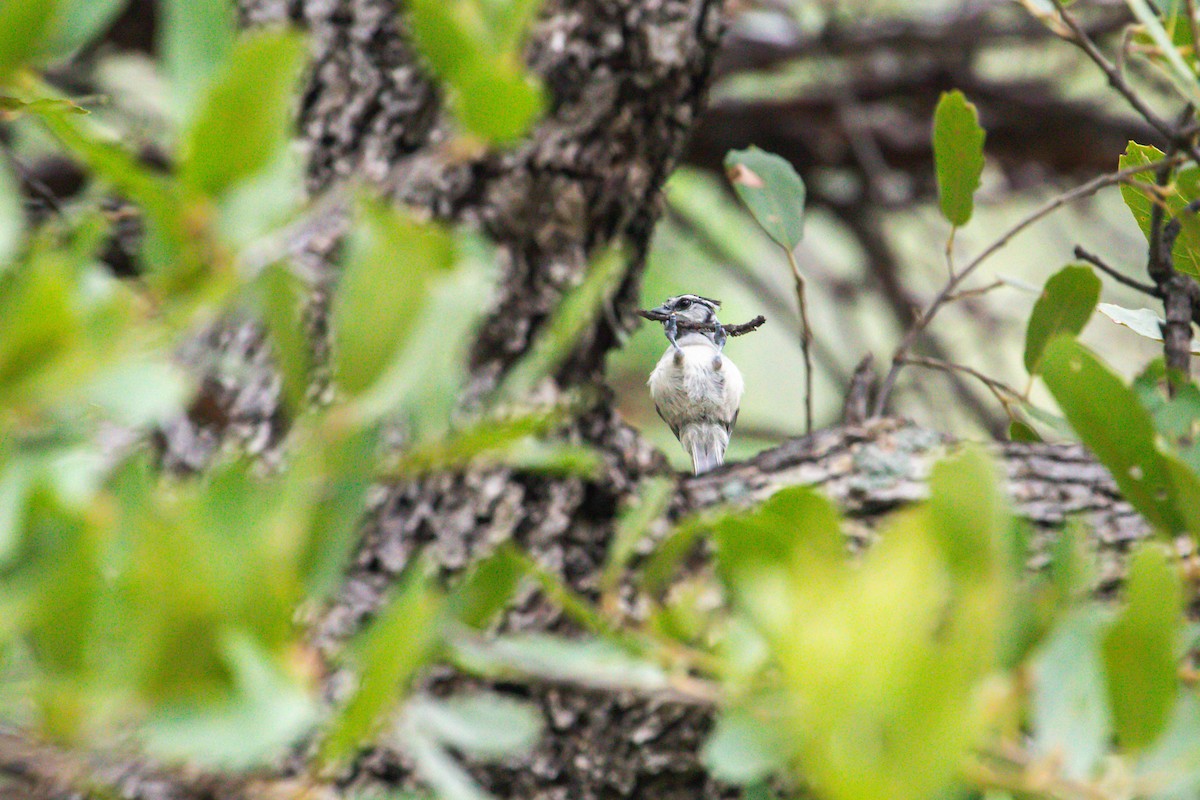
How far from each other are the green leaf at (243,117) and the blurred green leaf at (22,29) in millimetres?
58

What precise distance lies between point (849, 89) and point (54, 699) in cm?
213

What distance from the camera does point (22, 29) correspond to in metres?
0.35

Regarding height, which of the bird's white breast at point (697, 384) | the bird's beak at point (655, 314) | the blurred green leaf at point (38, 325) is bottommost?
the blurred green leaf at point (38, 325)

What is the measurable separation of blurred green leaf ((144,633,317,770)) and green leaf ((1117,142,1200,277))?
0.63 meters

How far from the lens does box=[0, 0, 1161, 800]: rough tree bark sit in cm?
102

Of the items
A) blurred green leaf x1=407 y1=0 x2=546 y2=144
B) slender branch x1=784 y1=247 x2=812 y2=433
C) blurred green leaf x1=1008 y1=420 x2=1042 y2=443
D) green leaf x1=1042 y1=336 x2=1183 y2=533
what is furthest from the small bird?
blurred green leaf x1=407 y1=0 x2=546 y2=144

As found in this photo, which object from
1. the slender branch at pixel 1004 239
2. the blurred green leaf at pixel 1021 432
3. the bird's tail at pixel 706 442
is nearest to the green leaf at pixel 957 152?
A: the slender branch at pixel 1004 239

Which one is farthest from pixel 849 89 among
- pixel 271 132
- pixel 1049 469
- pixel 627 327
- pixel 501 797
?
pixel 271 132

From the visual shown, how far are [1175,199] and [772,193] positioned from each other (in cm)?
35

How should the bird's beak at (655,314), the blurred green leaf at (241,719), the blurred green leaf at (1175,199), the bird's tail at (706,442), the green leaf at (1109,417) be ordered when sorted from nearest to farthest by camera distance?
the blurred green leaf at (241,719) < the green leaf at (1109,417) < the blurred green leaf at (1175,199) < the bird's beak at (655,314) < the bird's tail at (706,442)

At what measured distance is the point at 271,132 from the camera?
340mm

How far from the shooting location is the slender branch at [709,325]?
3.60ft

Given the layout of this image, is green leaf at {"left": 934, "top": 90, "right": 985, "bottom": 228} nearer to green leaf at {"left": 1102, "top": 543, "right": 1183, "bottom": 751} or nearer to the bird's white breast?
the bird's white breast

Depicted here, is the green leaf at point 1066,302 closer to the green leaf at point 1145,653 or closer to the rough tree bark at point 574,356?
the rough tree bark at point 574,356
